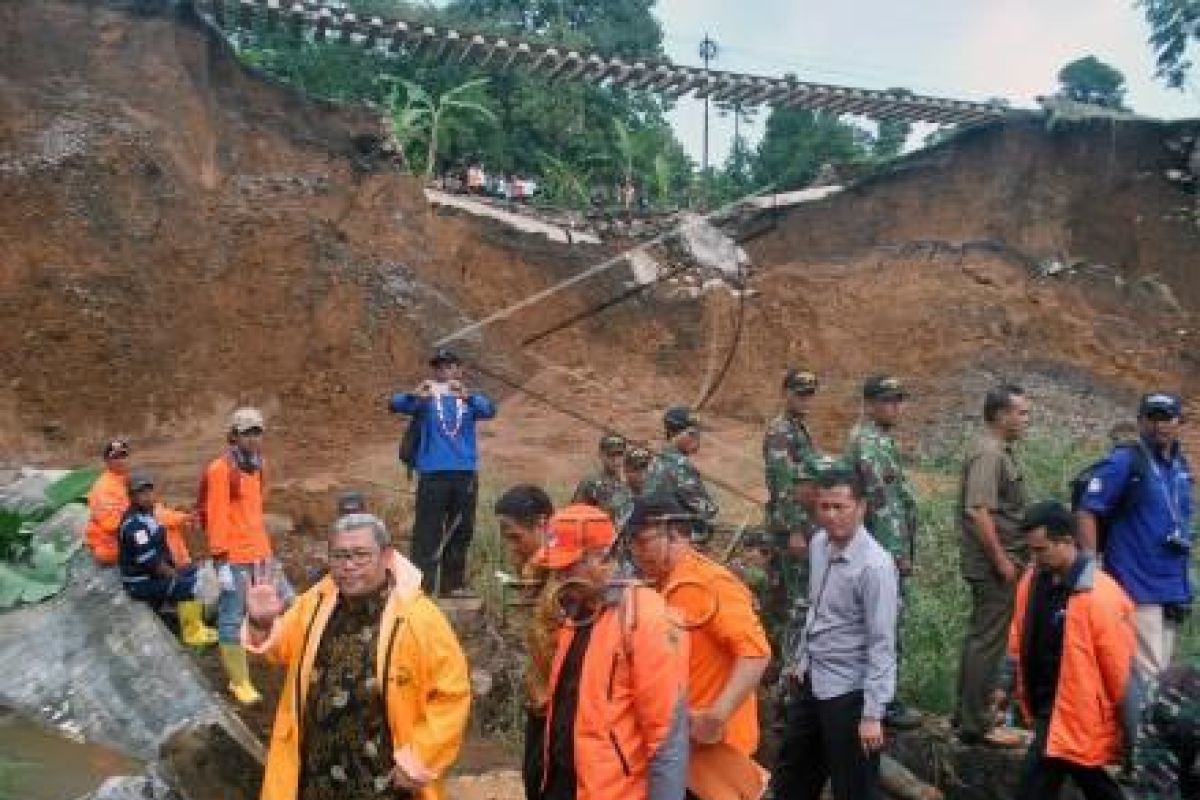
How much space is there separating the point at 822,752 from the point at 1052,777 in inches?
30.9

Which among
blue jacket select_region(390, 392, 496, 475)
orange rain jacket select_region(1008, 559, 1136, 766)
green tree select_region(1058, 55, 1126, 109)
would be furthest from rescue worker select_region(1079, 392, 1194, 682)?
green tree select_region(1058, 55, 1126, 109)

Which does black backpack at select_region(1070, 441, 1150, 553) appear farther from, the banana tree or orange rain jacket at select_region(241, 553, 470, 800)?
the banana tree

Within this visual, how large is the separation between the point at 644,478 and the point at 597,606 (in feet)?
11.6

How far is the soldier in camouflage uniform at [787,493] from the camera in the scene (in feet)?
21.6

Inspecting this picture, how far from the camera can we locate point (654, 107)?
2922 cm

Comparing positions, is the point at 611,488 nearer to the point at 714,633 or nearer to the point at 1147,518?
the point at 1147,518

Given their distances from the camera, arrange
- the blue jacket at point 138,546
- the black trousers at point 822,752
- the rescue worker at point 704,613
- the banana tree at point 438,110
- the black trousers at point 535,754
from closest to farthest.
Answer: the black trousers at point 535,754
the rescue worker at point 704,613
the black trousers at point 822,752
the blue jacket at point 138,546
the banana tree at point 438,110

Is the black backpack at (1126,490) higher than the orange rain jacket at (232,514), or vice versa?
the black backpack at (1126,490)

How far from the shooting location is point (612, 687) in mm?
3346

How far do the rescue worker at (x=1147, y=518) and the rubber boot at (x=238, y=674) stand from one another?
171 inches

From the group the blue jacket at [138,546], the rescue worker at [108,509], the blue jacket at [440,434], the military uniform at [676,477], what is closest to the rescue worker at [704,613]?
the military uniform at [676,477]

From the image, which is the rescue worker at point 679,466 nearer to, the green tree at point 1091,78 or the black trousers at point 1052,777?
the black trousers at point 1052,777

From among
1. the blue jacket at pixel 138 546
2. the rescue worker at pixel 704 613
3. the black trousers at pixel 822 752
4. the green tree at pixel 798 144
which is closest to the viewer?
the rescue worker at pixel 704 613

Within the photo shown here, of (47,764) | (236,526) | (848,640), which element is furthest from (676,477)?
(47,764)
